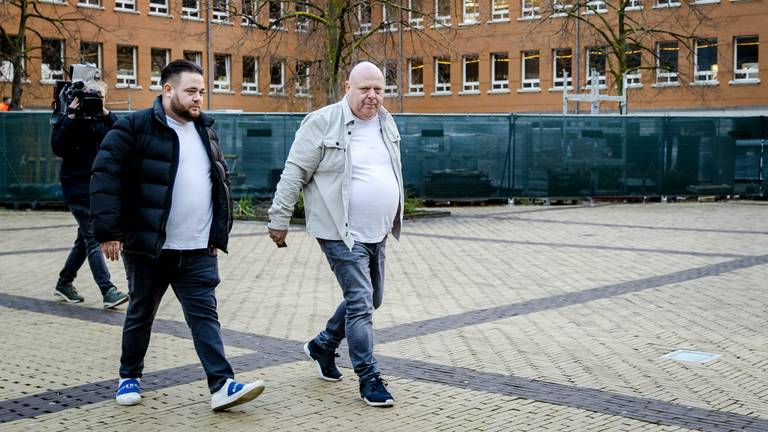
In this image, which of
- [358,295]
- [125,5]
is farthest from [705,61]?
[358,295]

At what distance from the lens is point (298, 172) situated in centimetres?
606

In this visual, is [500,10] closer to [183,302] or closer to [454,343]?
[454,343]

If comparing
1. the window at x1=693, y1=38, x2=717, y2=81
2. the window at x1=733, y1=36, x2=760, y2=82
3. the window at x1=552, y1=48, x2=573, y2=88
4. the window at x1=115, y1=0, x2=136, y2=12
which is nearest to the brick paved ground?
the window at x1=733, y1=36, x2=760, y2=82

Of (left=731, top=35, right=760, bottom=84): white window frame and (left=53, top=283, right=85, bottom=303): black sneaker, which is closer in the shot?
(left=53, top=283, right=85, bottom=303): black sneaker

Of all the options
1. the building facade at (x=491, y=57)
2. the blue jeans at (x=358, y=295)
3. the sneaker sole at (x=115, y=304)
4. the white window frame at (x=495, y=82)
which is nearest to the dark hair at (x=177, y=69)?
the blue jeans at (x=358, y=295)

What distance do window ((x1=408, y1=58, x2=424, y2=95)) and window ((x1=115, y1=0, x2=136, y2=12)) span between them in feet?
54.6

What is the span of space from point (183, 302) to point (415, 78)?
58215 mm

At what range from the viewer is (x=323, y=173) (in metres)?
6.07

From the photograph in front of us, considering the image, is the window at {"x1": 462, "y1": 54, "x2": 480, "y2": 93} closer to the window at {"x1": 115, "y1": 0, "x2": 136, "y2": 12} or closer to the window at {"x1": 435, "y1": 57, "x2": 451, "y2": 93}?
the window at {"x1": 435, "y1": 57, "x2": 451, "y2": 93}

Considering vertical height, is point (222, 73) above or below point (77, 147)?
above

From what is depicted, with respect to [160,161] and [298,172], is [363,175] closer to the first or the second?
[298,172]

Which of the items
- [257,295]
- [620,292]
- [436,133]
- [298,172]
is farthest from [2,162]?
[298,172]

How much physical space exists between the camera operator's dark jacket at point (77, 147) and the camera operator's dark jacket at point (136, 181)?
3.13 metres

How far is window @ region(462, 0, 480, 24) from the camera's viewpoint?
58.7m
